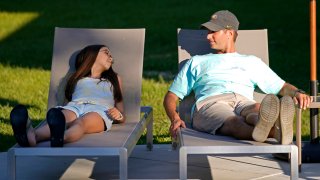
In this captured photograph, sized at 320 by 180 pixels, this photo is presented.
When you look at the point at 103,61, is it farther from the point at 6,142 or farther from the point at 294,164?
the point at 294,164

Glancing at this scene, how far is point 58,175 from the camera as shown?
22.0 feet

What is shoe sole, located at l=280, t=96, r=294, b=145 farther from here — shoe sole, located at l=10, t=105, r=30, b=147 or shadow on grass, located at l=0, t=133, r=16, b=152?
shadow on grass, located at l=0, t=133, r=16, b=152

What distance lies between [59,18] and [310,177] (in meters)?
12.7

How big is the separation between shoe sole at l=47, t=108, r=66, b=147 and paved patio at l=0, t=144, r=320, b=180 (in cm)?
76

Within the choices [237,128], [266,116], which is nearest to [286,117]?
[266,116]

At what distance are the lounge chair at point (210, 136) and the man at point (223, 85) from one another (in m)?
0.12

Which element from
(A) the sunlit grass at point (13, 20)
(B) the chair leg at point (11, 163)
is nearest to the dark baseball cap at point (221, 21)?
(B) the chair leg at point (11, 163)

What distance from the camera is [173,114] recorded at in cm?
655

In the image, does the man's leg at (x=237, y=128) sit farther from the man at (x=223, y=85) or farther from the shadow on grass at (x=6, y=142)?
the shadow on grass at (x=6, y=142)

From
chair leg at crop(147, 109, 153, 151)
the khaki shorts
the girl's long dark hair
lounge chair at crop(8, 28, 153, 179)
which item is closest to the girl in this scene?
the girl's long dark hair

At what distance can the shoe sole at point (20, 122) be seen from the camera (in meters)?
5.89

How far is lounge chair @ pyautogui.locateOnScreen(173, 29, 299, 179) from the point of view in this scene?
5.80m

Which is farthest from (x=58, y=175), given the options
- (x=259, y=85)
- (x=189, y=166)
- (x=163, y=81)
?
(x=163, y=81)

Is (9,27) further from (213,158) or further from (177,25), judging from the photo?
(213,158)
